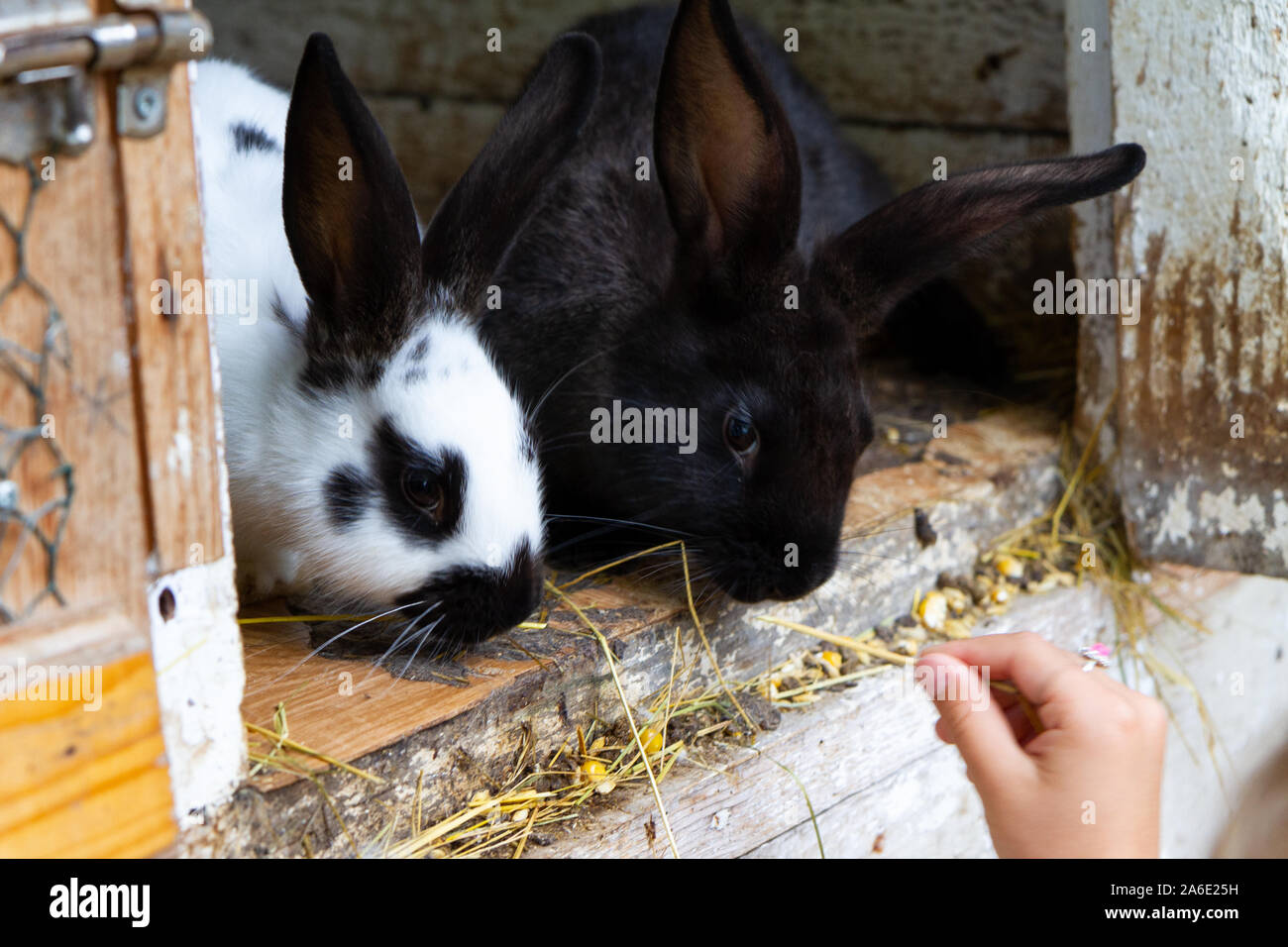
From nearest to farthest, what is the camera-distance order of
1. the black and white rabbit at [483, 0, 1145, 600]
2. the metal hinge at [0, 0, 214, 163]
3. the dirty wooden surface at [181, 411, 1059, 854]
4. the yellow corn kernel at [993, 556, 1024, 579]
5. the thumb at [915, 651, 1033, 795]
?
the metal hinge at [0, 0, 214, 163] < the thumb at [915, 651, 1033, 795] < the dirty wooden surface at [181, 411, 1059, 854] < the black and white rabbit at [483, 0, 1145, 600] < the yellow corn kernel at [993, 556, 1024, 579]

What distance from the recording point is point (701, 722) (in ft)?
7.97

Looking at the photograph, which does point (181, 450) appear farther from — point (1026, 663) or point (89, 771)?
point (1026, 663)

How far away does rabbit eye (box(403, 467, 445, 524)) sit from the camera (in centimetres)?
210

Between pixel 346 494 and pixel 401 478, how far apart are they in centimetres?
12

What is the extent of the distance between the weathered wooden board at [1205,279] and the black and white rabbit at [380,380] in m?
1.42

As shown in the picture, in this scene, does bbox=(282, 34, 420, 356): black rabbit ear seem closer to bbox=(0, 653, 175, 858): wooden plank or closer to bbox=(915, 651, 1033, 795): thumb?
bbox=(0, 653, 175, 858): wooden plank

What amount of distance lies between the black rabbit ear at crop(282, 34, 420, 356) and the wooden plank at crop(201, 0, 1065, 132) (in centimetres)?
230

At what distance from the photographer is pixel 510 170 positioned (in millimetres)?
2279

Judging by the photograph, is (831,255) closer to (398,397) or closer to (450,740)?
(398,397)

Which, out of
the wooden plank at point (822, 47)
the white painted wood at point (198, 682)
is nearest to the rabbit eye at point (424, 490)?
the white painted wood at point (198, 682)

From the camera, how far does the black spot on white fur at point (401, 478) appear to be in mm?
2096

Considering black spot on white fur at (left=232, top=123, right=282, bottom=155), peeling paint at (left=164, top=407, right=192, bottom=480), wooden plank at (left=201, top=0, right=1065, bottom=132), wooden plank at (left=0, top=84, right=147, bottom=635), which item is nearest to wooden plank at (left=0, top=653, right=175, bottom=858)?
wooden plank at (left=0, top=84, right=147, bottom=635)

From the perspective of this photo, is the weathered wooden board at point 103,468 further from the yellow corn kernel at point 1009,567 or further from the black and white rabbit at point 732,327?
the yellow corn kernel at point 1009,567
